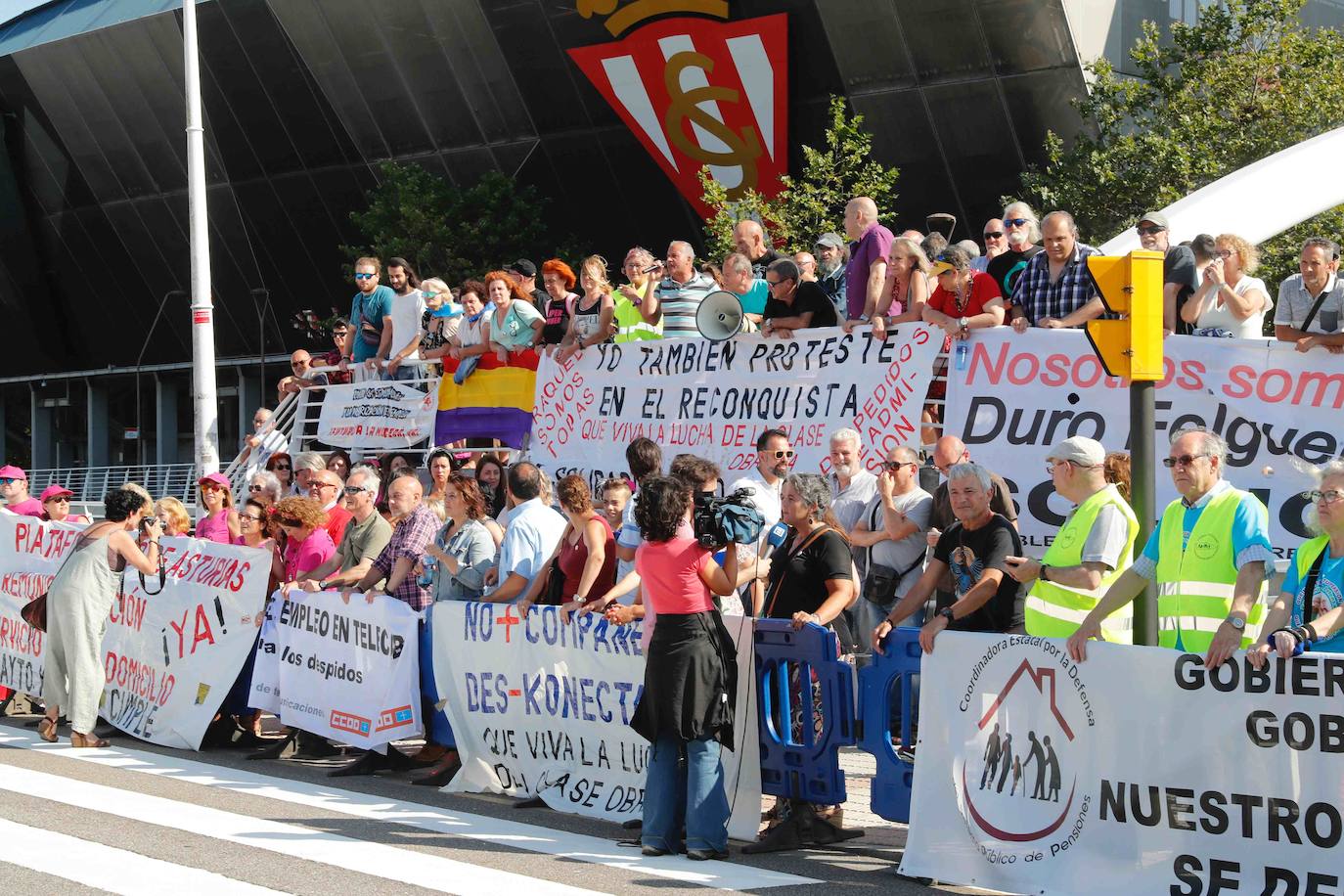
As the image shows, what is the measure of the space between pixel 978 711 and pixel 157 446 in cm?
3617

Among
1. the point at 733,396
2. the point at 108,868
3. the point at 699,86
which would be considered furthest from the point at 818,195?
the point at 108,868

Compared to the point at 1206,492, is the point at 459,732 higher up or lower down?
lower down

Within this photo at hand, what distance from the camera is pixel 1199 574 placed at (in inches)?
268

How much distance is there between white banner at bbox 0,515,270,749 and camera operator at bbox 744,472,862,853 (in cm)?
468

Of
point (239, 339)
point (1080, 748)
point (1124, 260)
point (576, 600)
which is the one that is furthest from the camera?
point (239, 339)

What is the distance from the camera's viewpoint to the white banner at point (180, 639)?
11.6 m

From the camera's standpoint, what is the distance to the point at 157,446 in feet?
133

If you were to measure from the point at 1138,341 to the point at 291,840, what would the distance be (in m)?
4.63

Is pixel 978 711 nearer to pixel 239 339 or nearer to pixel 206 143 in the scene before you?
pixel 206 143

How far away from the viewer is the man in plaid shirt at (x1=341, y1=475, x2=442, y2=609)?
34.2ft

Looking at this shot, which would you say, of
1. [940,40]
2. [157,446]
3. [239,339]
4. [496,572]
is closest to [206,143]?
[239,339]

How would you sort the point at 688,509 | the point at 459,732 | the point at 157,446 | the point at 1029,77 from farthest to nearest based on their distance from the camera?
the point at 157,446 → the point at 1029,77 → the point at 459,732 → the point at 688,509

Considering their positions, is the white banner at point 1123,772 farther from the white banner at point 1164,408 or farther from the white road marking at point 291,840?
the white banner at point 1164,408

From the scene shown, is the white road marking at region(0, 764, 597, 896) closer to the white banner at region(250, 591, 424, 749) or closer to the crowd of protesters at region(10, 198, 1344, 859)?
the crowd of protesters at region(10, 198, 1344, 859)
